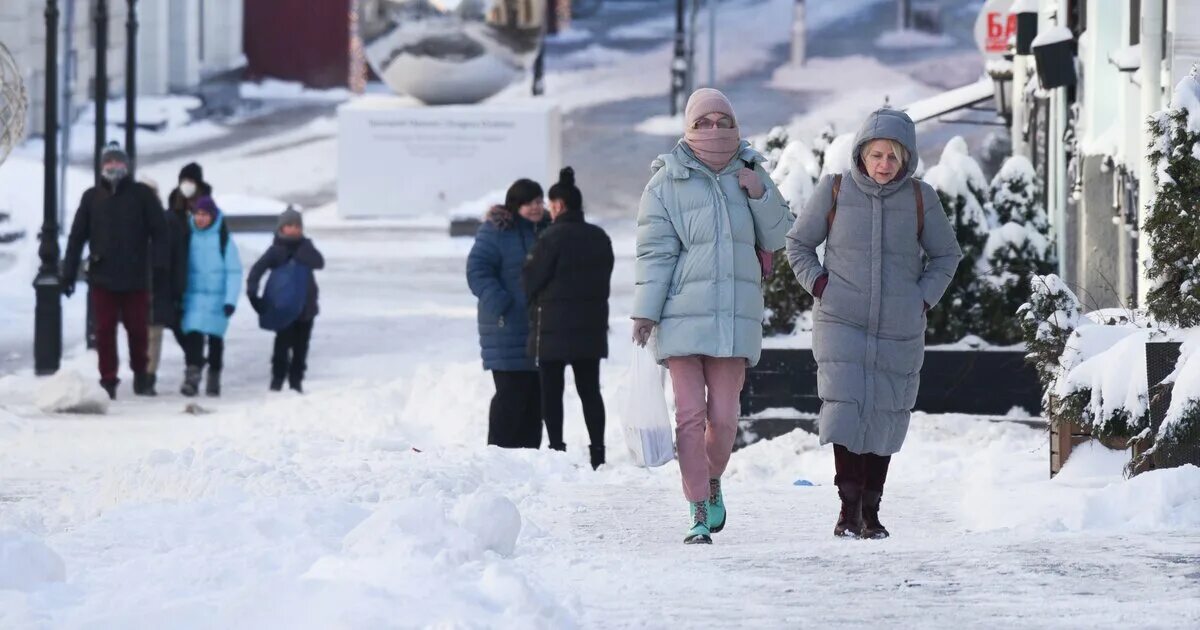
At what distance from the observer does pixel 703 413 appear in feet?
29.2

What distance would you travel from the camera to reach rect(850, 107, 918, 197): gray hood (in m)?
8.59

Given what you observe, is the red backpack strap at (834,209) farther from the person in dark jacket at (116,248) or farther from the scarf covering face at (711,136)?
the person in dark jacket at (116,248)

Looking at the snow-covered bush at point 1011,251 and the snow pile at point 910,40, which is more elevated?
the snow pile at point 910,40

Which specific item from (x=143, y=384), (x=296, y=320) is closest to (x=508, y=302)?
(x=296, y=320)

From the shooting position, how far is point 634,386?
912 cm

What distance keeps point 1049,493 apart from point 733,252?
182cm

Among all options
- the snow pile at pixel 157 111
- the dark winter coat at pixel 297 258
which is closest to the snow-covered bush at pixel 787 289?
the dark winter coat at pixel 297 258

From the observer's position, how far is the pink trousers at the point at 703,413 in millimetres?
8836

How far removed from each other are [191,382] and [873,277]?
879cm

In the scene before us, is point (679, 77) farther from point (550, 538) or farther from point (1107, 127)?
point (550, 538)

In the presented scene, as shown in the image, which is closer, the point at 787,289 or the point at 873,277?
the point at 873,277

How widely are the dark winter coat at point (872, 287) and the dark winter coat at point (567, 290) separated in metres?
3.17

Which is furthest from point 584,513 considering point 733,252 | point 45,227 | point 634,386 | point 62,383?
point 45,227

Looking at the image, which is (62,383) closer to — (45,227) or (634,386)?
(45,227)
